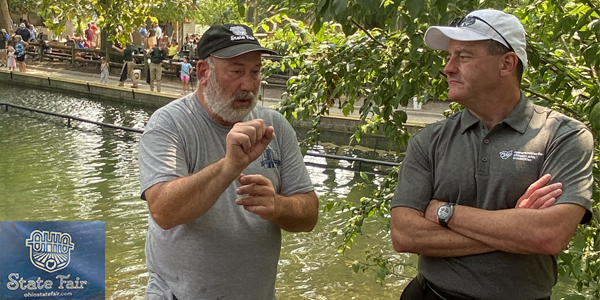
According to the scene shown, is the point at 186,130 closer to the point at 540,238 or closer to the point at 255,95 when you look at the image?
the point at 255,95

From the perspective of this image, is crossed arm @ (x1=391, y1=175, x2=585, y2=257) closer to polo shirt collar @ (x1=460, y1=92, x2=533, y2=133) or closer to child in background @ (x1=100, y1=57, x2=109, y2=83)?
polo shirt collar @ (x1=460, y1=92, x2=533, y2=133)

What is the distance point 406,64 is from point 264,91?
18.2 m

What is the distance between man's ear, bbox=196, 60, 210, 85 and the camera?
2.57 metres

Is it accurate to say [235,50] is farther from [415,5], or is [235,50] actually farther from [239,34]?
[415,5]

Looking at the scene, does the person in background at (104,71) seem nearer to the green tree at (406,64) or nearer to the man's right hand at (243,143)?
the green tree at (406,64)

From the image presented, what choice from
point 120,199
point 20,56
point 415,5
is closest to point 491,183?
point 415,5

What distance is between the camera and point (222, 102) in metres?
2.51

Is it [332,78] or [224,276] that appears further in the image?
[332,78]

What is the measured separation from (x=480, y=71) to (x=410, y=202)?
55 centimetres

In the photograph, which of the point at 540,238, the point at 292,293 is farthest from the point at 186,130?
the point at 292,293

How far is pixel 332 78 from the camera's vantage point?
13.8 ft

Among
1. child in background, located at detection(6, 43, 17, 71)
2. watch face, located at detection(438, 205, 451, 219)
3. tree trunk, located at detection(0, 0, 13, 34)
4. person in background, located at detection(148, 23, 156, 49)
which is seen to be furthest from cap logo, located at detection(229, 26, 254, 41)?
tree trunk, located at detection(0, 0, 13, 34)

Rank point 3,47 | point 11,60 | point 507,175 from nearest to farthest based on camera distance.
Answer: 1. point 507,175
2. point 11,60
3. point 3,47

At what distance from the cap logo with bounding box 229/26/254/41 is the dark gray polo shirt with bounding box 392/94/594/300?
2.76 feet
